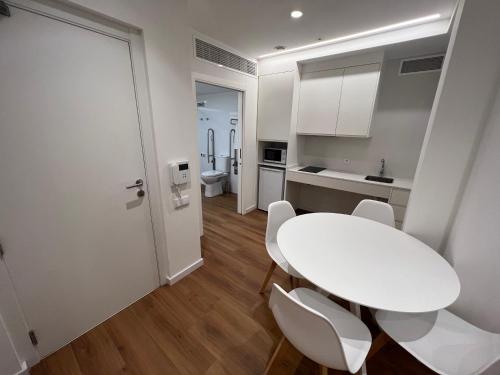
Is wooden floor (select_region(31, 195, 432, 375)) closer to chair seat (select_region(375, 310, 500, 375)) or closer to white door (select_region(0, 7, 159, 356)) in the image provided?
white door (select_region(0, 7, 159, 356))

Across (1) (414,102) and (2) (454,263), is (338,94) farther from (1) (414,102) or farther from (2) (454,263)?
(2) (454,263)

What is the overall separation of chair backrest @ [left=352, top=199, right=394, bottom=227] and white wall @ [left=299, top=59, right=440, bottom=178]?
4.22 ft

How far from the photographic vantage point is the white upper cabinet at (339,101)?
2.59 m

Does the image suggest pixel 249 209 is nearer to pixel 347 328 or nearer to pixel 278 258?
pixel 278 258

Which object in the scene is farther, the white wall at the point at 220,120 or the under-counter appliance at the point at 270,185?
the white wall at the point at 220,120

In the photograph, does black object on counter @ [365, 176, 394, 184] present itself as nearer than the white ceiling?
No

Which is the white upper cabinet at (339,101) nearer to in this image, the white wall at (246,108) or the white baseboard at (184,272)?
the white wall at (246,108)

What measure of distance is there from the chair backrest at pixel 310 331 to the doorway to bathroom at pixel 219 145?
10.4ft

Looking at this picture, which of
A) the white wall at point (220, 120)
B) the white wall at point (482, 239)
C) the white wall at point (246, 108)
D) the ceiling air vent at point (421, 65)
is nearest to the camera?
the white wall at point (482, 239)

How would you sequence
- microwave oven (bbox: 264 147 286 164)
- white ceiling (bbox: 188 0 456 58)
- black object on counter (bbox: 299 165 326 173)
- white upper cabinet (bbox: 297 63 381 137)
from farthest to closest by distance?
microwave oven (bbox: 264 147 286 164) → black object on counter (bbox: 299 165 326 173) → white upper cabinet (bbox: 297 63 381 137) → white ceiling (bbox: 188 0 456 58)

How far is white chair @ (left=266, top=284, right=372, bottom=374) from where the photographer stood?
2.65 ft

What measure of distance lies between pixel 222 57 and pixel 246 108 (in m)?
0.77

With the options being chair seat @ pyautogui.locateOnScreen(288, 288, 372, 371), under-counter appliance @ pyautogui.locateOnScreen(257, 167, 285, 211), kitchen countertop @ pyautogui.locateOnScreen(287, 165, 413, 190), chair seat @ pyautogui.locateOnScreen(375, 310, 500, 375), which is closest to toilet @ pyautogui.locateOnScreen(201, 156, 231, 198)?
under-counter appliance @ pyautogui.locateOnScreen(257, 167, 285, 211)

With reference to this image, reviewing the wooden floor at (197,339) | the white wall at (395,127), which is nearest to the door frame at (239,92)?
the wooden floor at (197,339)
